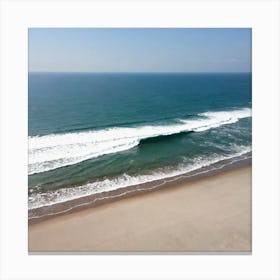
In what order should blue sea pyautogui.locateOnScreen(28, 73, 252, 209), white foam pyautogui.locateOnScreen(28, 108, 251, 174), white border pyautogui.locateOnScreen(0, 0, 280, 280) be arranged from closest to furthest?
white border pyautogui.locateOnScreen(0, 0, 280, 280), blue sea pyautogui.locateOnScreen(28, 73, 252, 209), white foam pyautogui.locateOnScreen(28, 108, 251, 174)

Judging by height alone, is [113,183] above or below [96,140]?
below

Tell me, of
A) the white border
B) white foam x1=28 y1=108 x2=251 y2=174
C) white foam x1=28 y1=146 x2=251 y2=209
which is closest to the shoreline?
white foam x1=28 y1=146 x2=251 y2=209

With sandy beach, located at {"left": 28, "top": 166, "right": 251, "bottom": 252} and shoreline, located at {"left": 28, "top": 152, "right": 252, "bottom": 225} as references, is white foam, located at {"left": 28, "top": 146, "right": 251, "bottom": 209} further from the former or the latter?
sandy beach, located at {"left": 28, "top": 166, "right": 251, "bottom": 252}
